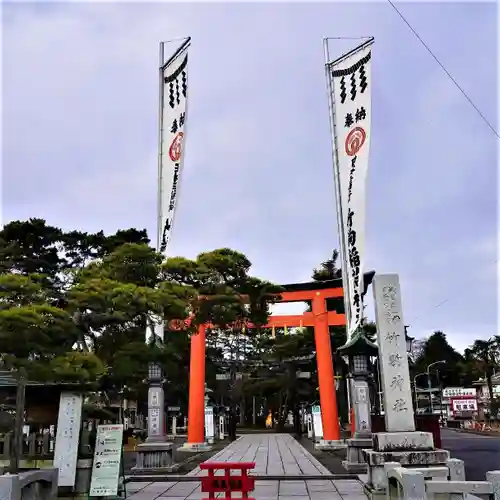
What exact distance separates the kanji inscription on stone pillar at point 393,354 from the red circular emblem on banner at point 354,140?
5772 millimetres

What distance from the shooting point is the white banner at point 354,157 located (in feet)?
48.8

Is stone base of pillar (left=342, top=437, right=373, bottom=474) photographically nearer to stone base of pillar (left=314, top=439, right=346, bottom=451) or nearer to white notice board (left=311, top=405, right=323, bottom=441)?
stone base of pillar (left=314, top=439, right=346, bottom=451)

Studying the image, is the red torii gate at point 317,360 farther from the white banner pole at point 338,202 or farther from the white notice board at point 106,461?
the white notice board at point 106,461

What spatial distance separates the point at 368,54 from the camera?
49.3 feet

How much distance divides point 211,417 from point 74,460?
79.0 feet

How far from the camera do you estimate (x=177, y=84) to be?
647 inches

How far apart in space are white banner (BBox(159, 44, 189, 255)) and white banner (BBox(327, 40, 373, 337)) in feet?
14.8

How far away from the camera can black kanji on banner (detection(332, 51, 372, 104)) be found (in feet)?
49.5

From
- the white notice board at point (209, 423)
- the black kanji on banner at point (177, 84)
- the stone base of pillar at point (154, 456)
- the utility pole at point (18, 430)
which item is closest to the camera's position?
the utility pole at point (18, 430)

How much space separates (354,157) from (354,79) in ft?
7.35

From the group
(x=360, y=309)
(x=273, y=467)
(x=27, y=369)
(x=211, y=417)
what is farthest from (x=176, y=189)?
(x=211, y=417)

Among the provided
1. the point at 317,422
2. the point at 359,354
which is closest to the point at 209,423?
the point at 317,422

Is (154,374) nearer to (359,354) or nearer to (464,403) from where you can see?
(359,354)

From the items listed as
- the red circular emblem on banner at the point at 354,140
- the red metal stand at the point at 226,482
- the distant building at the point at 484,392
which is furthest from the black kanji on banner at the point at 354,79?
the distant building at the point at 484,392
